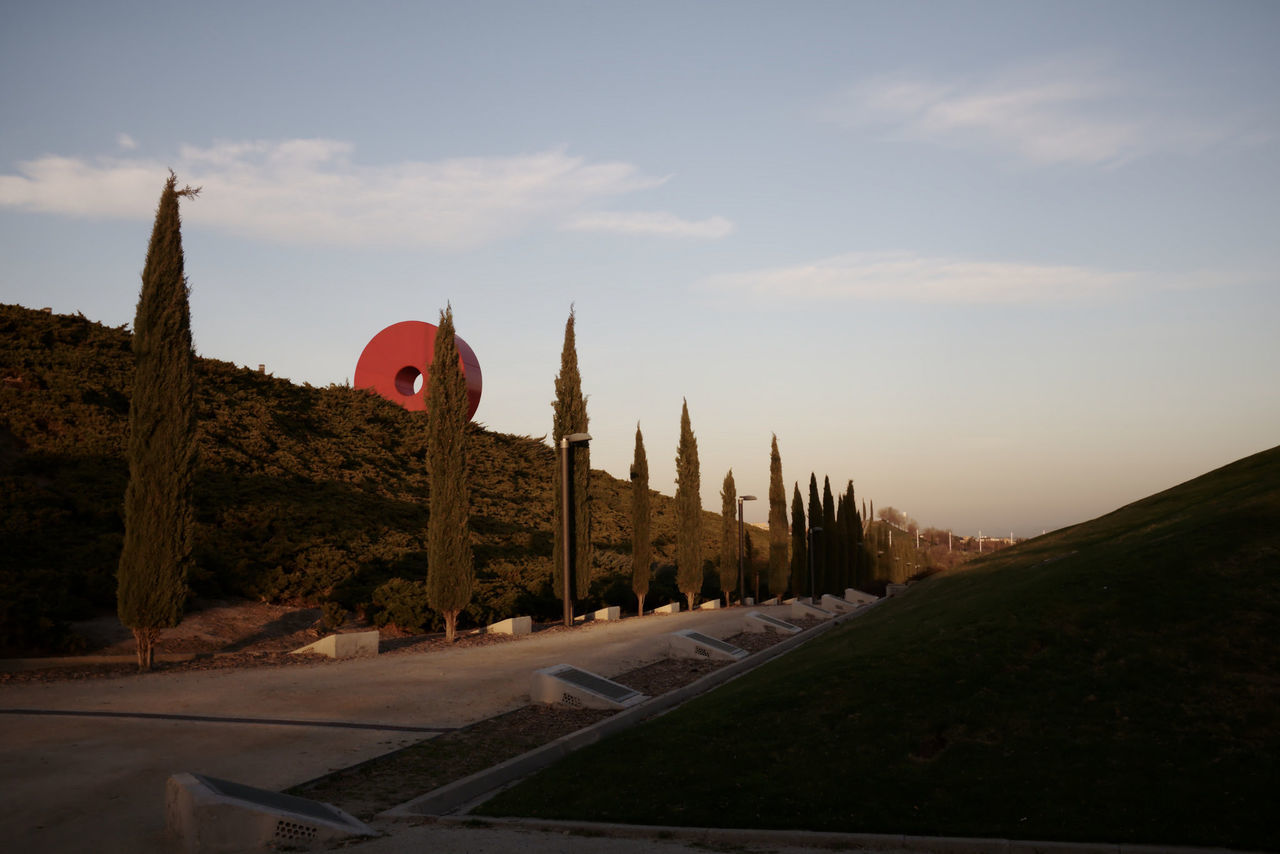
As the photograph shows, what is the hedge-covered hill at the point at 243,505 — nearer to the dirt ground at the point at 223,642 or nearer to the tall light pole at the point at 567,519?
the dirt ground at the point at 223,642

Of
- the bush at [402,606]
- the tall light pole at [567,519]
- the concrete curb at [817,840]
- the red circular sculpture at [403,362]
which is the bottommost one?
the concrete curb at [817,840]

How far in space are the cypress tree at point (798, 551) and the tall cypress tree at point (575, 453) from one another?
25.4 metres

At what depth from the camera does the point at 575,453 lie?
30.9 meters

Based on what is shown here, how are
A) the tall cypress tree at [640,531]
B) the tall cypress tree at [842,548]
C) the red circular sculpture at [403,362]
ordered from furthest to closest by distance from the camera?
the tall cypress tree at [842,548]
the red circular sculpture at [403,362]
the tall cypress tree at [640,531]

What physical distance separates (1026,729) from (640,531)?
79.7 feet

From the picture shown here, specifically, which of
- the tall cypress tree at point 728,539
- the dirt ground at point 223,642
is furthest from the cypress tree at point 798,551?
the dirt ground at point 223,642

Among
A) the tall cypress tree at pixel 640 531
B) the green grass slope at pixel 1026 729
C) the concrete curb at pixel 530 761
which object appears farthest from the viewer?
the tall cypress tree at pixel 640 531

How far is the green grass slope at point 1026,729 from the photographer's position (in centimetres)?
891

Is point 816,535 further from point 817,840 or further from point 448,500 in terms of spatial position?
point 817,840

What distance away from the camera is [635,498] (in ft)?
117

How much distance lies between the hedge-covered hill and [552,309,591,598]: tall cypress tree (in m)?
1.54

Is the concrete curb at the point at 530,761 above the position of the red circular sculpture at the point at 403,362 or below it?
below

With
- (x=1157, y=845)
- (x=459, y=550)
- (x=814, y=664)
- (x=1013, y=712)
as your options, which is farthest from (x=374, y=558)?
(x=1157, y=845)

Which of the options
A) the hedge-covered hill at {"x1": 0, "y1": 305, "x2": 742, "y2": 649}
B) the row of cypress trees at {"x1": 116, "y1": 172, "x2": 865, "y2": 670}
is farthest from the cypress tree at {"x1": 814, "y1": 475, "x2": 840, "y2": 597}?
the row of cypress trees at {"x1": 116, "y1": 172, "x2": 865, "y2": 670}
